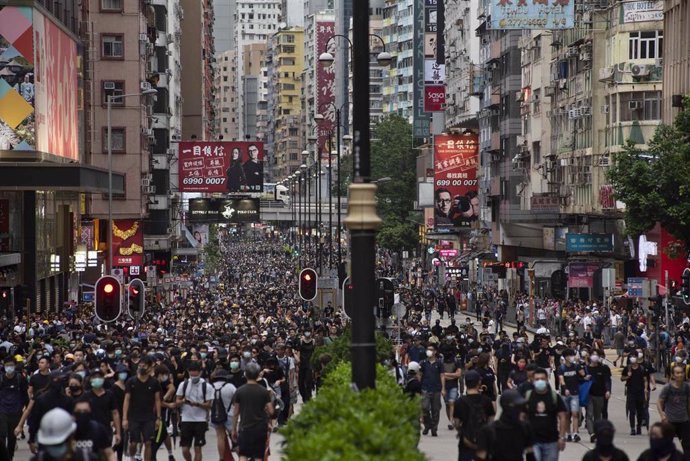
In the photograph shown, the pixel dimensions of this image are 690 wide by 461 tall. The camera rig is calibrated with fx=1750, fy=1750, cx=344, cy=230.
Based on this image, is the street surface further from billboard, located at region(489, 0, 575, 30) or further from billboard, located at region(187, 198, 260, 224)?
billboard, located at region(187, 198, 260, 224)

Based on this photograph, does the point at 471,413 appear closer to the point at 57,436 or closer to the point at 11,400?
the point at 11,400

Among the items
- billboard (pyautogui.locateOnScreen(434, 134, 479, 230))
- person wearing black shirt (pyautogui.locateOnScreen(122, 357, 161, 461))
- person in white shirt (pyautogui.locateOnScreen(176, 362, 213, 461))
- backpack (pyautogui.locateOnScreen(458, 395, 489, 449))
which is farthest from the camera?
billboard (pyautogui.locateOnScreen(434, 134, 479, 230))

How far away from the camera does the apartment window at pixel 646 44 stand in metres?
63.3

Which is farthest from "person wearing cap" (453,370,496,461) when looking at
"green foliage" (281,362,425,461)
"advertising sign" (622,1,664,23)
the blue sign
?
the blue sign

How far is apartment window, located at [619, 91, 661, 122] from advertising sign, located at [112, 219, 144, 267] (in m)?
23.3

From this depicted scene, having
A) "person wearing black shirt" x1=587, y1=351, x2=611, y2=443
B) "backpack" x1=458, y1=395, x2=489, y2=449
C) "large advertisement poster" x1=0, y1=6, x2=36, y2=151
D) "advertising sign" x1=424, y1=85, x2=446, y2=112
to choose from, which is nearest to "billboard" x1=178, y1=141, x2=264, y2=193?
"large advertisement poster" x1=0, y1=6, x2=36, y2=151

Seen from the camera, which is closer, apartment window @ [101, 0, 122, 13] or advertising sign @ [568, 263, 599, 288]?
advertising sign @ [568, 263, 599, 288]

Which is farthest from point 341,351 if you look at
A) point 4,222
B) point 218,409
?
point 4,222

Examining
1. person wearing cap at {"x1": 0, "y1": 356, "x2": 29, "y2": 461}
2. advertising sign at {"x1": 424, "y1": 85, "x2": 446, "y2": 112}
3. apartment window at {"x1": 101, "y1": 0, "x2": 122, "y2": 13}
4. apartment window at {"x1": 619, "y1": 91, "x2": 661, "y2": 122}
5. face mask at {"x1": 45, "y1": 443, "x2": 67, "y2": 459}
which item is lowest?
person wearing cap at {"x1": 0, "y1": 356, "x2": 29, "y2": 461}

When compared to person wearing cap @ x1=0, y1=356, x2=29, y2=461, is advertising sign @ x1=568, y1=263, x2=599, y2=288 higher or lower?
lower

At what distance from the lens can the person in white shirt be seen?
19.9 meters

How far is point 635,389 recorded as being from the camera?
26.1 m

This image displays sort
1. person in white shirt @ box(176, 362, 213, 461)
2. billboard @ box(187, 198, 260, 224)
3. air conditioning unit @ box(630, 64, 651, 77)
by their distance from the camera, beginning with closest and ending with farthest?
→ person in white shirt @ box(176, 362, 213, 461) → air conditioning unit @ box(630, 64, 651, 77) → billboard @ box(187, 198, 260, 224)

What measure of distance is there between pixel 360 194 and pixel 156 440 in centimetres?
643
